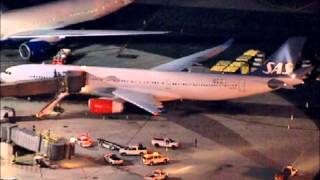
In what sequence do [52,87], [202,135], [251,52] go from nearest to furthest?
[202,135]
[52,87]
[251,52]

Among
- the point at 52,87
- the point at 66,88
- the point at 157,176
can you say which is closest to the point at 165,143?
the point at 157,176

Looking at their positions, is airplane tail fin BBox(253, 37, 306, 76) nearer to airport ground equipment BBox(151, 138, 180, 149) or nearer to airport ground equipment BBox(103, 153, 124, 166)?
airport ground equipment BBox(151, 138, 180, 149)

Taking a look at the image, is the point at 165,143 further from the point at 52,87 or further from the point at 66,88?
the point at 52,87

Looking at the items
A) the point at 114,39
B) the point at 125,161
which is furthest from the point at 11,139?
the point at 114,39

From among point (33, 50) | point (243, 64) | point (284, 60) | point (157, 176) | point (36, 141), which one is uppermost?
point (33, 50)

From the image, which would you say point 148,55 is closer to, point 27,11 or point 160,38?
point 160,38

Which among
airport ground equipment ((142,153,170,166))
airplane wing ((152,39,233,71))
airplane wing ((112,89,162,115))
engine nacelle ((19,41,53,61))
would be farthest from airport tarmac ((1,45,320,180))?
engine nacelle ((19,41,53,61))

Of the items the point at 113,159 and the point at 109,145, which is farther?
the point at 109,145
